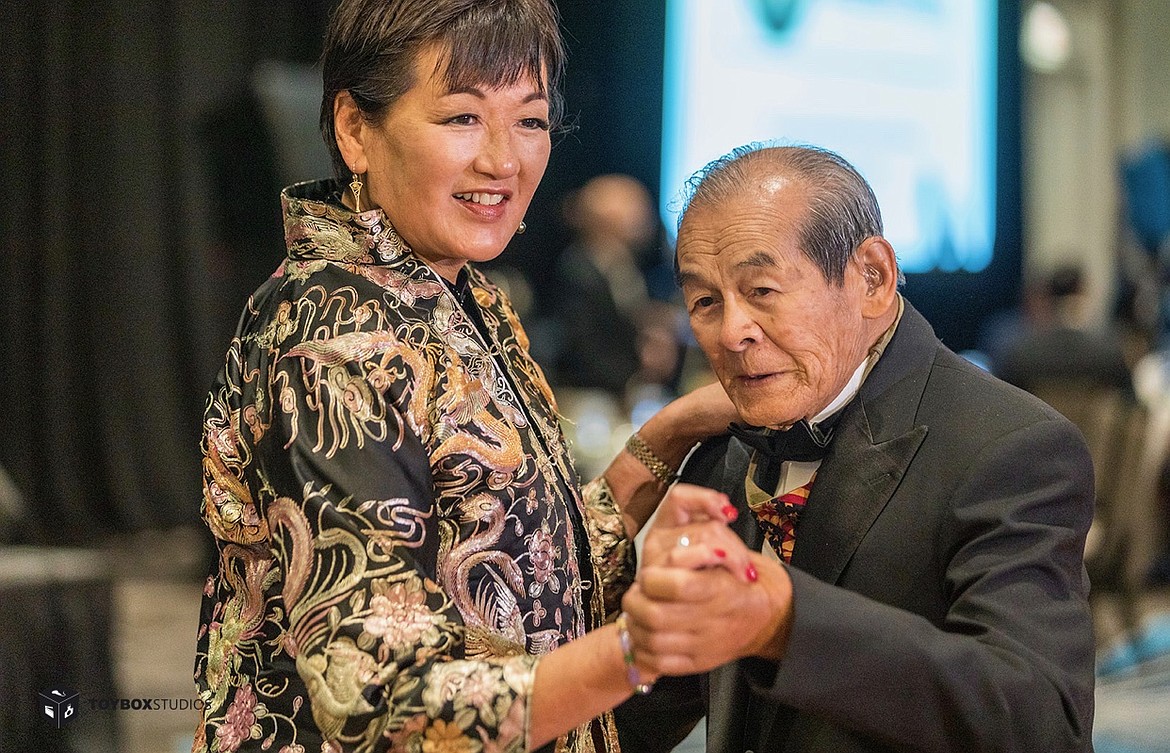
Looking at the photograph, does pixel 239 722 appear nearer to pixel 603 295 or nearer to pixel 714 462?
pixel 714 462

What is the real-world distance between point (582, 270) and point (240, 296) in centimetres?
146

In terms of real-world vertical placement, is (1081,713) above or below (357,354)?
Answer: below

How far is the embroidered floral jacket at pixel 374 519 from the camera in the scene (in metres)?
1.22

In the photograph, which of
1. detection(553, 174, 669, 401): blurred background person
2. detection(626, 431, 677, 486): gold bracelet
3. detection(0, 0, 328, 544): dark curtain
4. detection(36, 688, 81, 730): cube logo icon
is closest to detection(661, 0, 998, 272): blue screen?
detection(553, 174, 669, 401): blurred background person

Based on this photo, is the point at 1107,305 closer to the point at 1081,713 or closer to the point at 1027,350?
the point at 1027,350

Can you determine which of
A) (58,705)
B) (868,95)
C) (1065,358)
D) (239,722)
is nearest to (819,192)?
(239,722)

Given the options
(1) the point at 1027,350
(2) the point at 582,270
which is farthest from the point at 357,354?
(1) the point at 1027,350

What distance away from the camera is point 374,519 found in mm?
1255

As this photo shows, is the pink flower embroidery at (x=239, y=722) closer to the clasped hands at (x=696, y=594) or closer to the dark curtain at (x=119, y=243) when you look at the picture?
the clasped hands at (x=696, y=594)

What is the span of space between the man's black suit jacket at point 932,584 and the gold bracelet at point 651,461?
24 cm

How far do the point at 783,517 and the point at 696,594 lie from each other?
450 mm

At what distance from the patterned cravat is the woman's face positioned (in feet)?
1.52

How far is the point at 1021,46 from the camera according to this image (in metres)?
8.40

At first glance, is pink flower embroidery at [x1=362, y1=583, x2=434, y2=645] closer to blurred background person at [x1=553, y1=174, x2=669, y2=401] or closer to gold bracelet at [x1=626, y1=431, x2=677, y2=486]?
gold bracelet at [x1=626, y1=431, x2=677, y2=486]
